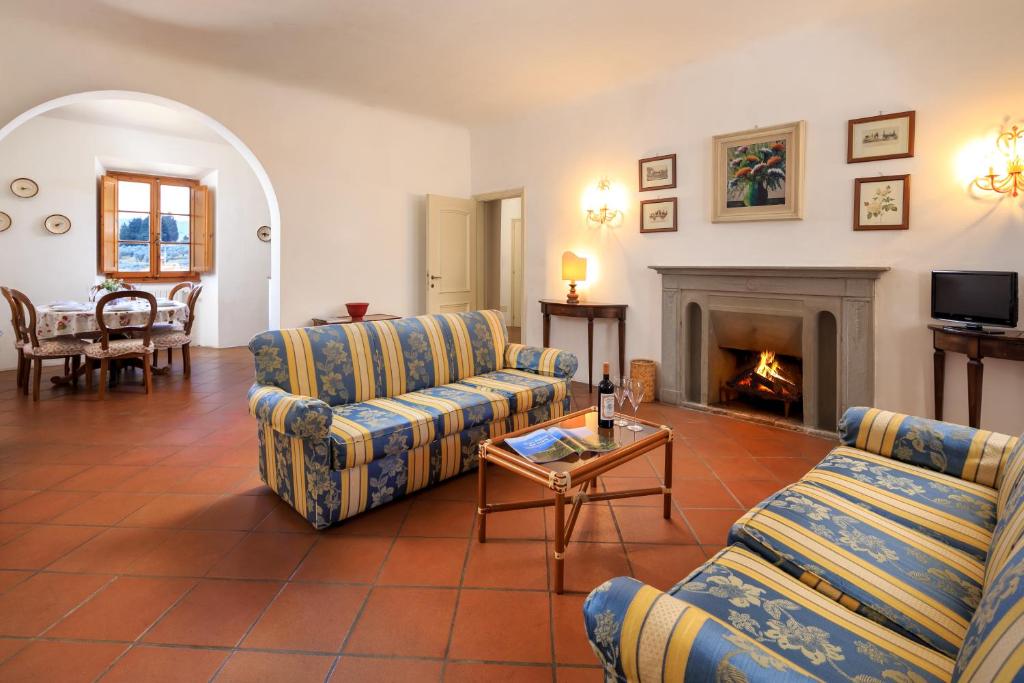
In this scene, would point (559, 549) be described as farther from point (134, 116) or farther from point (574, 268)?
point (134, 116)

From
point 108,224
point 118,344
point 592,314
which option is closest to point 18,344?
point 118,344

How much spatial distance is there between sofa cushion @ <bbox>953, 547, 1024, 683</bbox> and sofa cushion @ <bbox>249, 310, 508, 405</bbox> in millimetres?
2610

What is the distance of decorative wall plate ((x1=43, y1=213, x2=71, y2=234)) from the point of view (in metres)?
6.31

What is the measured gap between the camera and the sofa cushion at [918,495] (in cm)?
148

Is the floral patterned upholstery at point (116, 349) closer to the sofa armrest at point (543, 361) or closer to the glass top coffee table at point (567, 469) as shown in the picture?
the sofa armrest at point (543, 361)

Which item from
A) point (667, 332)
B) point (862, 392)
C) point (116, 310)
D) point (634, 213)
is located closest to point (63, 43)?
point (116, 310)

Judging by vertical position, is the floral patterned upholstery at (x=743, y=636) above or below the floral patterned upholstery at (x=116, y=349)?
below

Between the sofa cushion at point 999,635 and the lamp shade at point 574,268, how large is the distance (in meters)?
4.54

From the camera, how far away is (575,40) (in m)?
4.09

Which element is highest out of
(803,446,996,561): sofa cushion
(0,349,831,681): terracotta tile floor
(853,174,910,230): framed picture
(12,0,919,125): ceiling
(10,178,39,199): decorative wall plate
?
(12,0,919,125): ceiling

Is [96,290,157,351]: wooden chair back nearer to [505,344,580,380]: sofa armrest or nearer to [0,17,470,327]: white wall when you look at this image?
[0,17,470,327]: white wall

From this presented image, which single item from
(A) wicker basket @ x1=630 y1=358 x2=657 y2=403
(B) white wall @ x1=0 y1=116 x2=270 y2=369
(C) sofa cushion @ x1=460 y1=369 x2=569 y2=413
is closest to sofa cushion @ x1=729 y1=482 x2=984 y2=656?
(C) sofa cushion @ x1=460 y1=369 x2=569 y2=413

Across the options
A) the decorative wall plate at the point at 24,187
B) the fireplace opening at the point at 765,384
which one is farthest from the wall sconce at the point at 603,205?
the decorative wall plate at the point at 24,187

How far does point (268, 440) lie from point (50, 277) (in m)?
5.71
